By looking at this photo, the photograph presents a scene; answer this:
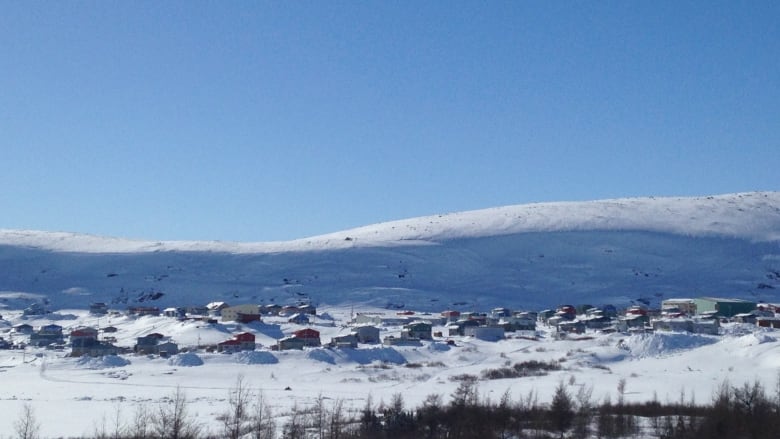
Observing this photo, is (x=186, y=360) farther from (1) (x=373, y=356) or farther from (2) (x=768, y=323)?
(2) (x=768, y=323)

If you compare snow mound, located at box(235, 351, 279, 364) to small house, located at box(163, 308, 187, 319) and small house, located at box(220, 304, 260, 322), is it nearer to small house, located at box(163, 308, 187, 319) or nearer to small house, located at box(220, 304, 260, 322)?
small house, located at box(220, 304, 260, 322)

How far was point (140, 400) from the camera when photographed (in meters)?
26.0

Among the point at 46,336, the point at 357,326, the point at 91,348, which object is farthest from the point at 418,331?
the point at 46,336

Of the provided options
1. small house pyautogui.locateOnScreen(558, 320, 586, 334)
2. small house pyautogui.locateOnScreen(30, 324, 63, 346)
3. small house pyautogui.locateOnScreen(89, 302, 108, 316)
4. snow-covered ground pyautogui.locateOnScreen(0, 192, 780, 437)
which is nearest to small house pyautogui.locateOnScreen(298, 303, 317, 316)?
snow-covered ground pyautogui.locateOnScreen(0, 192, 780, 437)

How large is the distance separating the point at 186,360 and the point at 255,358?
2764 millimetres

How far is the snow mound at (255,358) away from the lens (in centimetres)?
3634

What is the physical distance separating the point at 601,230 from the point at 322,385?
66.8 meters

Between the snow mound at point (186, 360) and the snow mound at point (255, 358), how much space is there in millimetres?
1580

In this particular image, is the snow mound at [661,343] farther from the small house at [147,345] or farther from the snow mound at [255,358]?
the small house at [147,345]

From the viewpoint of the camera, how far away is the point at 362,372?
3412 cm

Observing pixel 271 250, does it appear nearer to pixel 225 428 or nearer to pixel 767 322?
pixel 767 322

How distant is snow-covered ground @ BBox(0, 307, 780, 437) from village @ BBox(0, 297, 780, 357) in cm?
128

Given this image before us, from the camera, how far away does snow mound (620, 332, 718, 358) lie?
37.8 metres

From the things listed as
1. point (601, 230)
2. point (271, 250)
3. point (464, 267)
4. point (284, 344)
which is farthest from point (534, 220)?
point (284, 344)
